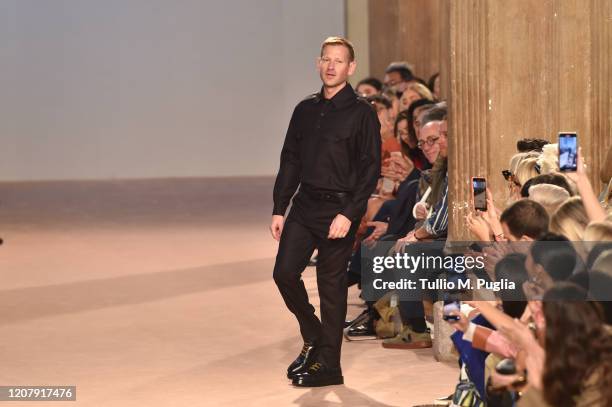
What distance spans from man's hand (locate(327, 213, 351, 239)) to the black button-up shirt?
0.05 m

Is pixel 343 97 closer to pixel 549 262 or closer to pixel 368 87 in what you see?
pixel 549 262

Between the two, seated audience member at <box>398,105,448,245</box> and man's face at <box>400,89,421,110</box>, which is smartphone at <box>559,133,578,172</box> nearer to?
seated audience member at <box>398,105,448,245</box>

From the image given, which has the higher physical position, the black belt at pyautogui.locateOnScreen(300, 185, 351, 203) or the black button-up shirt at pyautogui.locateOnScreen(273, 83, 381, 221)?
the black button-up shirt at pyautogui.locateOnScreen(273, 83, 381, 221)

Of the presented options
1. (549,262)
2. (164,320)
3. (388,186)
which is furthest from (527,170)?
(164,320)

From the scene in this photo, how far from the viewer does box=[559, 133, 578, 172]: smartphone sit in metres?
4.39

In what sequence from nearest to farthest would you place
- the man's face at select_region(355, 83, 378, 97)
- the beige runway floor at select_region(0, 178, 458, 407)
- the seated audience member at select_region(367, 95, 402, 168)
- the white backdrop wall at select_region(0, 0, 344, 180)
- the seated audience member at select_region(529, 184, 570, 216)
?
the seated audience member at select_region(529, 184, 570, 216) < the beige runway floor at select_region(0, 178, 458, 407) < the seated audience member at select_region(367, 95, 402, 168) < the man's face at select_region(355, 83, 378, 97) < the white backdrop wall at select_region(0, 0, 344, 180)

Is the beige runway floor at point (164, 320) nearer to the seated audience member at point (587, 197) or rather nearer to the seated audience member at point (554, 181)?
the seated audience member at point (554, 181)

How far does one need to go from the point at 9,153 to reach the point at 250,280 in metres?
10.1

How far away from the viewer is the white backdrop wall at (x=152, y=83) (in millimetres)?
17859

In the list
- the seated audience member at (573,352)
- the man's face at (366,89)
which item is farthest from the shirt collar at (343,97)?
the man's face at (366,89)

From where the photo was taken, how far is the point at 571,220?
13.8ft

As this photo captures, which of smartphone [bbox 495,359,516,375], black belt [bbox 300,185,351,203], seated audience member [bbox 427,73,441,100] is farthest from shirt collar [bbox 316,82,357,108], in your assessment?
seated audience member [bbox 427,73,441,100]

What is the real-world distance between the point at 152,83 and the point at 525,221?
1436cm

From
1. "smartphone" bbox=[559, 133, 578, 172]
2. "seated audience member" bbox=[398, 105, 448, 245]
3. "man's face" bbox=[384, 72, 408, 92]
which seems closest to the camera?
"smartphone" bbox=[559, 133, 578, 172]
